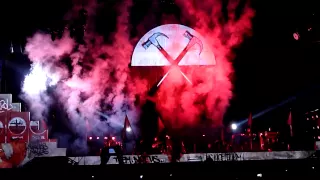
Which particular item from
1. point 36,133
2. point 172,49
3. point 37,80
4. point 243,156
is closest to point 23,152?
point 36,133

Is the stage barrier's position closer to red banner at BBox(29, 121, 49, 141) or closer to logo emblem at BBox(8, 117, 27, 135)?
red banner at BBox(29, 121, 49, 141)

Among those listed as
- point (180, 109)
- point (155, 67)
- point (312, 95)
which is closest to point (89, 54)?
point (155, 67)

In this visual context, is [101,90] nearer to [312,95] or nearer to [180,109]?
[180,109]

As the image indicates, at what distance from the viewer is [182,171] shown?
8.81 m

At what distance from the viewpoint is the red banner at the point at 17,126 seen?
12.5 metres

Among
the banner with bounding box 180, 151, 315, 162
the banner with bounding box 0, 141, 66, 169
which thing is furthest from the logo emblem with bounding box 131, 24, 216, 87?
the banner with bounding box 0, 141, 66, 169

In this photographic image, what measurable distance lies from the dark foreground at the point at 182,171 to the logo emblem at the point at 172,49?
811cm

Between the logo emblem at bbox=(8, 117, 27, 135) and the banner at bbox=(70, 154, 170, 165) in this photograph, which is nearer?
the banner at bbox=(70, 154, 170, 165)

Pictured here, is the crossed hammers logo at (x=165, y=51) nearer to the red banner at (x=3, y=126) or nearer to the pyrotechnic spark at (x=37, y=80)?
the pyrotechnic spark at (x=37, y=80)

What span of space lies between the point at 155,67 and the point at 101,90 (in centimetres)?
250

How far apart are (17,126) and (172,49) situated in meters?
7.26

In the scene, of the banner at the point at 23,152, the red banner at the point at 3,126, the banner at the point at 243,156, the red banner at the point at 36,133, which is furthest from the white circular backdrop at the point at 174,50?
the red banner at the point at 3,126

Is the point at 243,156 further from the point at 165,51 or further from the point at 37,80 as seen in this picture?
the point at 37,80

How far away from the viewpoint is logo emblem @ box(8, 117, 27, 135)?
12.5 m
